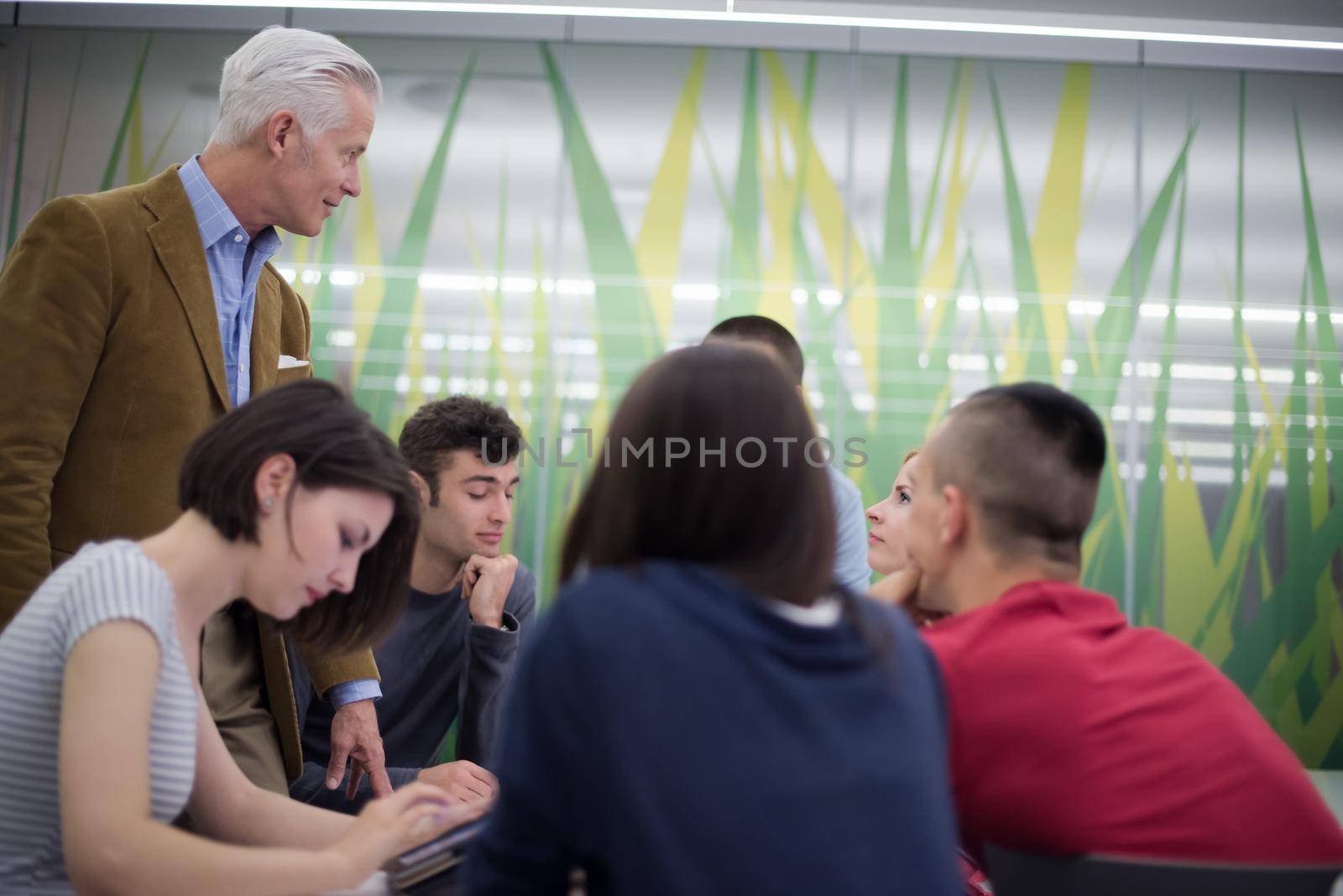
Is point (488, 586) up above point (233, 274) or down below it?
below

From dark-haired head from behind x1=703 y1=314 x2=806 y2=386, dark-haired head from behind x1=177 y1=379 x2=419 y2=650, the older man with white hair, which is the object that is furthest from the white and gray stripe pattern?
dark-haired head from behind x1=703 y1=314 x2=806 y2=386

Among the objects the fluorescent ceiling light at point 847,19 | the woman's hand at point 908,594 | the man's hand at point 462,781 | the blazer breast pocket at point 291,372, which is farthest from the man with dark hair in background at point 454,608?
the fluorescent ceiling light at point 847,19

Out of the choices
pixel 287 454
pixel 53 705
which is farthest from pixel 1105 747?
pixel 53 705

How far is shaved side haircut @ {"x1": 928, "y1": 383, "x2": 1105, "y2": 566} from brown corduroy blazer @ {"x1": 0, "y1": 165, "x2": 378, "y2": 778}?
3.57 feet

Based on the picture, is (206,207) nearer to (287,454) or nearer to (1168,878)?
(287,454)

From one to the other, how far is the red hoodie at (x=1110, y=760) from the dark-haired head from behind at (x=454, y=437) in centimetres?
183

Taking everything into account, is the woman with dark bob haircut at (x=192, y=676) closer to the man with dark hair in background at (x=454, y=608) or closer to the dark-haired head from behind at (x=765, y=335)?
the man with dark hair in background at (x=454, y=608)

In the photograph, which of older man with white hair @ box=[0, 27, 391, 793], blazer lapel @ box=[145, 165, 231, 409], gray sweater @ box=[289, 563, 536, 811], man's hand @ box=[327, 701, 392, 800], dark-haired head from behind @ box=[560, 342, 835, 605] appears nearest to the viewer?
dark-haired head from behind @ box=[560, 342, 835, 605]

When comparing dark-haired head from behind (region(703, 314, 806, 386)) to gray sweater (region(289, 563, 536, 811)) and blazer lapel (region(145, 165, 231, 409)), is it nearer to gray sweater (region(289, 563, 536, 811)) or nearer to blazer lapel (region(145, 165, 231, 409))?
gray sweater (region(289, 563, 536, 811))

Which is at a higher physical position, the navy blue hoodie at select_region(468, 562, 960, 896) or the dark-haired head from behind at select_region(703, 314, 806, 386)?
the dark-haired head from behind at select_region(703, 314, 806, 386)

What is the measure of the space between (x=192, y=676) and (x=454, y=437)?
154cm

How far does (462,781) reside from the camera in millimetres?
1991

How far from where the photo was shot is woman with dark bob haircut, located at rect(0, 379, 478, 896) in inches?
43.1

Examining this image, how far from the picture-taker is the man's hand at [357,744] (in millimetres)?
1879
